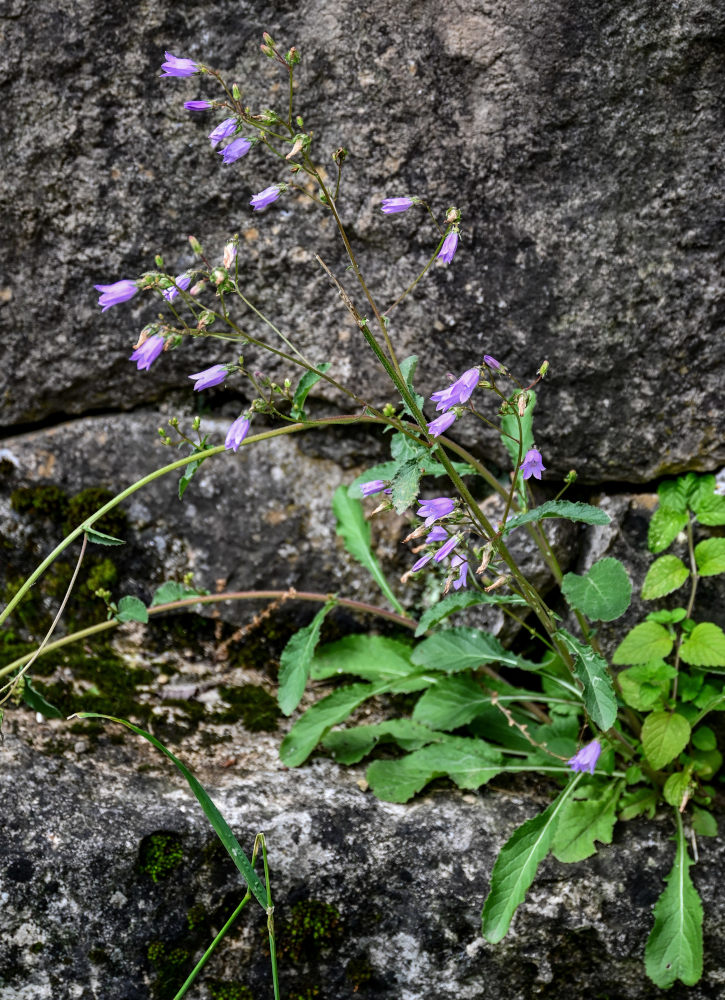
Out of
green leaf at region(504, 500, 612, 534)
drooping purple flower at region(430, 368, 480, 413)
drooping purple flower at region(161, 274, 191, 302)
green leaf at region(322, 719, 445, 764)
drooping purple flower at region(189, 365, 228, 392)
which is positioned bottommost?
green leaf at region(322, 719, 445, 764)

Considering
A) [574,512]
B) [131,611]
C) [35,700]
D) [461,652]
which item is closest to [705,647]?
[461,652]

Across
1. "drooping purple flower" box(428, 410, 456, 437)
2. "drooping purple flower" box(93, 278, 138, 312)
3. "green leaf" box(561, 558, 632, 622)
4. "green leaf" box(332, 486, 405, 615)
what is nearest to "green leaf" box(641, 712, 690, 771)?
"green leaf" box(561, 558, 632, 622)

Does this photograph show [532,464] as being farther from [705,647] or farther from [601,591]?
[705,647]

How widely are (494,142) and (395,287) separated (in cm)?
52

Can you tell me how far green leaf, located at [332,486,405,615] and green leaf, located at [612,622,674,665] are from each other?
2.45 feet

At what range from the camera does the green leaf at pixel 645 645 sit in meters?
2.58

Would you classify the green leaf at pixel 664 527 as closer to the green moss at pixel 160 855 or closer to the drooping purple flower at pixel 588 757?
the drooping purple flower at pixel 588 757

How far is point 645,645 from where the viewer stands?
2.60 metres

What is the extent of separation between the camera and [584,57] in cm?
257

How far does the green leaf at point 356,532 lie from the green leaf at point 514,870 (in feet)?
2.85

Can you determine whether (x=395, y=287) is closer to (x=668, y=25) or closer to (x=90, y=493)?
(x=668, y=25)

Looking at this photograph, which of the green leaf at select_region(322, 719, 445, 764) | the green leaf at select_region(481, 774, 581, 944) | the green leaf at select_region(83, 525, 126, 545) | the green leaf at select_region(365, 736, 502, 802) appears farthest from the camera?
the green leaf at select_region(322, 719, 445, 764)

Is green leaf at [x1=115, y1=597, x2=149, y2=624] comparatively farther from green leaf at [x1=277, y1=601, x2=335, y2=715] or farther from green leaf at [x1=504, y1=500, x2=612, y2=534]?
green leaf at [x1=504, y1=500, x2=612, y2=534]

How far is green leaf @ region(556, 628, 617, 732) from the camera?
2105 millimetres
